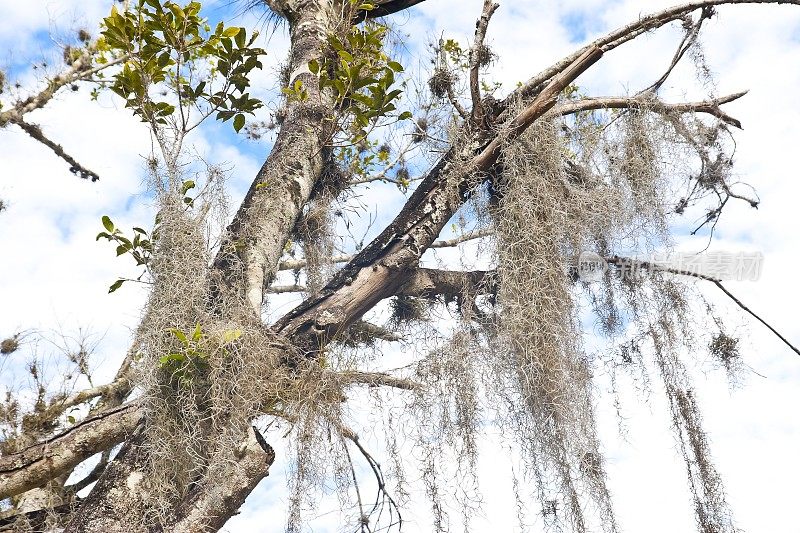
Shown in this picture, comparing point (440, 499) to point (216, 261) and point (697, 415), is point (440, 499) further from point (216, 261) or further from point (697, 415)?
point (216, 261)

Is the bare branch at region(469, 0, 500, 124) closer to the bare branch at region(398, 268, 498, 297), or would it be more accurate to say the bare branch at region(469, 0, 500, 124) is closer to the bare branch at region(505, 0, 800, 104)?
the bare branch at region(505, 0, 800, 104)

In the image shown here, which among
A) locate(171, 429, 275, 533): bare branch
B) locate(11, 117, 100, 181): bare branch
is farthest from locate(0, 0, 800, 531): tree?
locate(11, 117, 100, 181): bare branch

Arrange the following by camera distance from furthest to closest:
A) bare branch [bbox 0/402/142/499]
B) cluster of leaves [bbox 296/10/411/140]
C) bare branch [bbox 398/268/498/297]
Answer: bare branch [bbox 398/268/498/297], cluster of leaves [bbox 296/10/411/140], bare branch [bbox 0/402/142/499]

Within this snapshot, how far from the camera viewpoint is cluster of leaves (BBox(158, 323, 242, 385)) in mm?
2297

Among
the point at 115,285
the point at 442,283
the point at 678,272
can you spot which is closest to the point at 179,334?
the point at 115,285

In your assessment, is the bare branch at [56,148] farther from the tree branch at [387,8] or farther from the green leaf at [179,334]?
the green leaf at [179,334]

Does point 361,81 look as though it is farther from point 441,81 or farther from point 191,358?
point 191,358

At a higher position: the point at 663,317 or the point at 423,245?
the point at 423,245

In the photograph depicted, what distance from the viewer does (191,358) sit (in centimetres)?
231

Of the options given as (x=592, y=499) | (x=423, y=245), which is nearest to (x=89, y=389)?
(x=423, y=245)

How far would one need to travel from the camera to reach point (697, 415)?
2.77 m

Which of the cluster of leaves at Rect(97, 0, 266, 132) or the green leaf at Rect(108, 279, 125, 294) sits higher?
the cluster of leaves at Rect(97, 0, 266, 132)

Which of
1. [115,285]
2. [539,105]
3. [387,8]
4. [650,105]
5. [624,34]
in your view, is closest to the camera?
[115,285]

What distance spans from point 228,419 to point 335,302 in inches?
26.8
